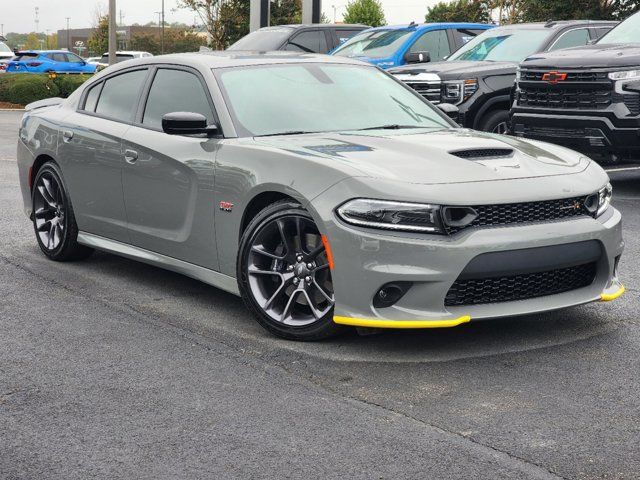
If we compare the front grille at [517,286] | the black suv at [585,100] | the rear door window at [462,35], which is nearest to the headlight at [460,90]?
the black suv at [585,100]

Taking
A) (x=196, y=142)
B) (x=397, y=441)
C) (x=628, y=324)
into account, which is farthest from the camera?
(x=196, y=142)

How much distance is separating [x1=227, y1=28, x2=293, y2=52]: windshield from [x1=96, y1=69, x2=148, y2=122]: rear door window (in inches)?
448

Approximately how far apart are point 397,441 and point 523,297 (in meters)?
1.47

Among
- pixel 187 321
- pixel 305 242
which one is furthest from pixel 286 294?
pixel 187 321

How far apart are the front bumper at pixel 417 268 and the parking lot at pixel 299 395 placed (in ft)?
0.73

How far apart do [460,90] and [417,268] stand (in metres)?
8.55

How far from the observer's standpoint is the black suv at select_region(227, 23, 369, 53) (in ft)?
61.3

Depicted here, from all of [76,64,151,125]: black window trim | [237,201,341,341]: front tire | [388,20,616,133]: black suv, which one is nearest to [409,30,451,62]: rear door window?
[388,20,616,133]: black suv

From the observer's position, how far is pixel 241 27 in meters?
58.9

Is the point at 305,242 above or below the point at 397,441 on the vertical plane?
above

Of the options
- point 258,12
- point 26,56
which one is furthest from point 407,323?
point 26,56

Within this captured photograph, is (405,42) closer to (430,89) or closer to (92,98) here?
(430,89)

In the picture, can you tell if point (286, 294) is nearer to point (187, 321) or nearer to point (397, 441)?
point (187, 321)

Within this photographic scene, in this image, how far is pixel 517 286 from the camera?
510 cm
